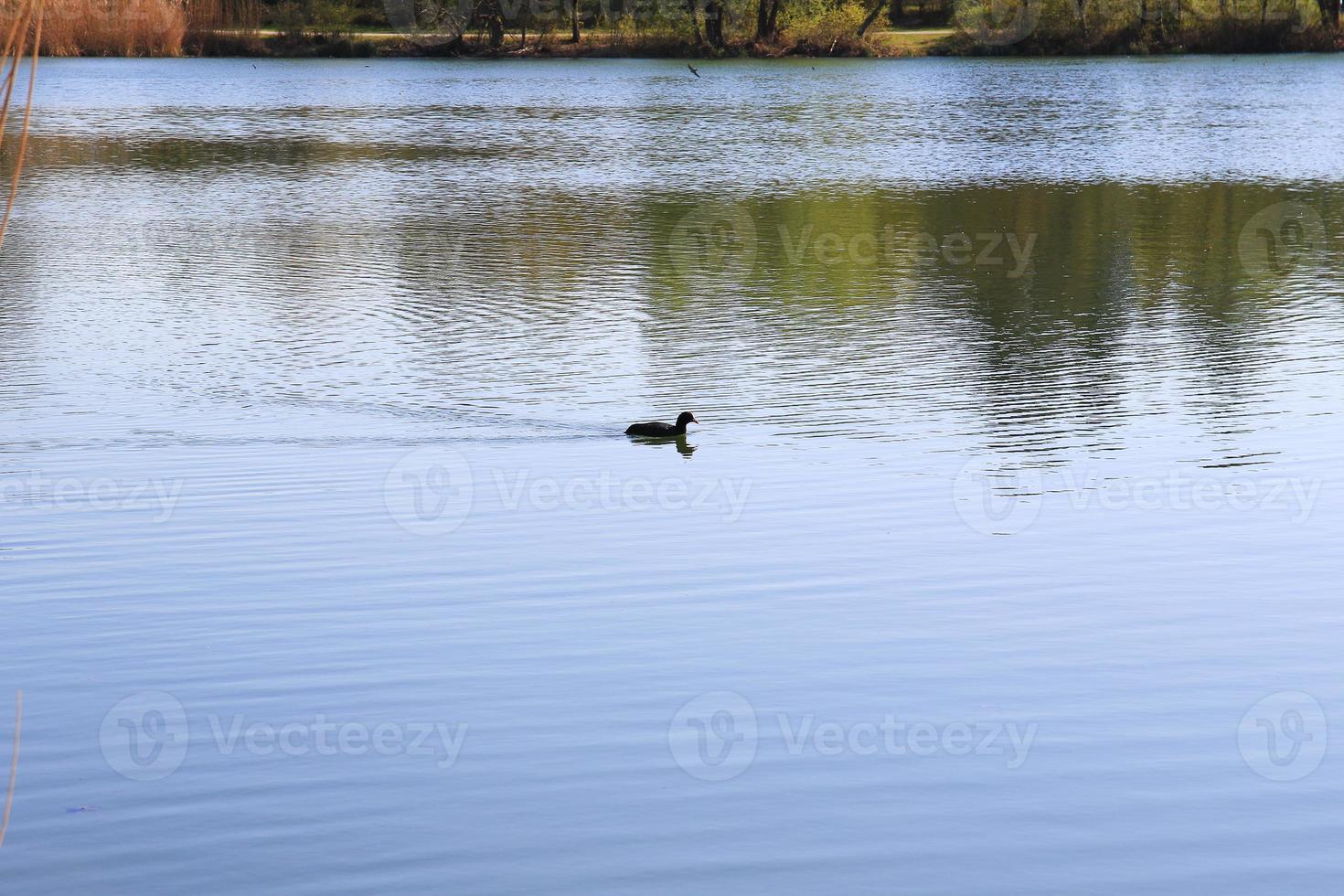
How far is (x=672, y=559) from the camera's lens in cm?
823

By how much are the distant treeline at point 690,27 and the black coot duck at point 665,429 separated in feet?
169

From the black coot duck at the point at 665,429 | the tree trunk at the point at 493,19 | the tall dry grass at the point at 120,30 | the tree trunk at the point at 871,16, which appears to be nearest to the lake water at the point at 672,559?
the black coot duck at the point at 665,429

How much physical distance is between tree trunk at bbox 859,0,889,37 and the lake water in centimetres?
4128

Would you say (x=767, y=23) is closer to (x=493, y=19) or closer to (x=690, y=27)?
(x=690, y=27)

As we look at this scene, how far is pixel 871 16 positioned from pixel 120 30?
93.7 ft

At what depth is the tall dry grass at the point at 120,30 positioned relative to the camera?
5528 centimetres

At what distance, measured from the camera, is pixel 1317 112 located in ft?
123

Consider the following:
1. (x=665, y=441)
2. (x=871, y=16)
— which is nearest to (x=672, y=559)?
(x=665, y=441)

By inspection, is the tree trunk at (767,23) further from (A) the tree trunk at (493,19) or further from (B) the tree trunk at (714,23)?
(A) the tree trunk at (493,19)

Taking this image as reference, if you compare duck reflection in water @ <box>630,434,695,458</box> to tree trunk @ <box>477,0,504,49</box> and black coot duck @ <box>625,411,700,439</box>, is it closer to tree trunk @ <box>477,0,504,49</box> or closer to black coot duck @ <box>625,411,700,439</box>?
black coot duck @ <box>625,411,700,439</box>

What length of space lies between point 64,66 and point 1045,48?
118 feet

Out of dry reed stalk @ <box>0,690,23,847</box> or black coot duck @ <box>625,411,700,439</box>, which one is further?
black coot duck @ <box>625,411,700,439</box>

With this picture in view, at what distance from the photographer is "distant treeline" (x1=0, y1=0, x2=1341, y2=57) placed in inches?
2304

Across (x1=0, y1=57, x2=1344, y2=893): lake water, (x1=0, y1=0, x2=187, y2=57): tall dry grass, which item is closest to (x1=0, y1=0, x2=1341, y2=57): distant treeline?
(x1=0, y1=0, x2=187, y2=57): tall dry grass
